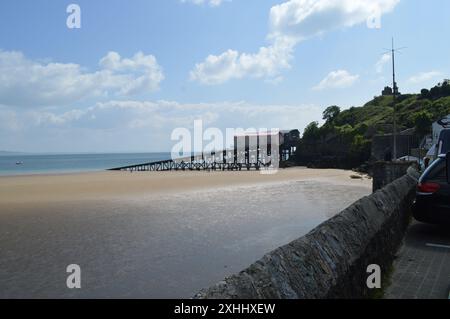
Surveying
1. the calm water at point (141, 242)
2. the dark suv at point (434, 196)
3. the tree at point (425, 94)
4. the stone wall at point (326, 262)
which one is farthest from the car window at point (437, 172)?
the tree at point (425, 94)

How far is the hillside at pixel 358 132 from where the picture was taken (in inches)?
2296

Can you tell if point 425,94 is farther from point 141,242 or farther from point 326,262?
point 326,262

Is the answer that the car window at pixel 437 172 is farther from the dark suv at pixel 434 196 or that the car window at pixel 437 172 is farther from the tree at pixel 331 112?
the tree at pixel 331 112

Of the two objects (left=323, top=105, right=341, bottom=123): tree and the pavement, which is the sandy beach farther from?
(left=323, top=105, right=341, bottom=123): tree

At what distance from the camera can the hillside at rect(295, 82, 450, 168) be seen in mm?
58309

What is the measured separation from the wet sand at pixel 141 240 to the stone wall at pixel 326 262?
488cm

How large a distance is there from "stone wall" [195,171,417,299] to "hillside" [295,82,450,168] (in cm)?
5353

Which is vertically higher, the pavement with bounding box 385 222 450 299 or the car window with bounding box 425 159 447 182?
the car window with bounding box 425 159 447 182

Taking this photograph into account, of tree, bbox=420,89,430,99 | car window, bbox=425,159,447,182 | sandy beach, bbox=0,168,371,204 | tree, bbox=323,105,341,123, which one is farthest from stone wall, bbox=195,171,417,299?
tree, bbox=323,105,341,123

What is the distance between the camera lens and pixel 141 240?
1338cm

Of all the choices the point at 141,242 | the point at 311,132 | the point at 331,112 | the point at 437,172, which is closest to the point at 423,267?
the point at 437,172

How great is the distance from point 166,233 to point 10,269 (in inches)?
227
